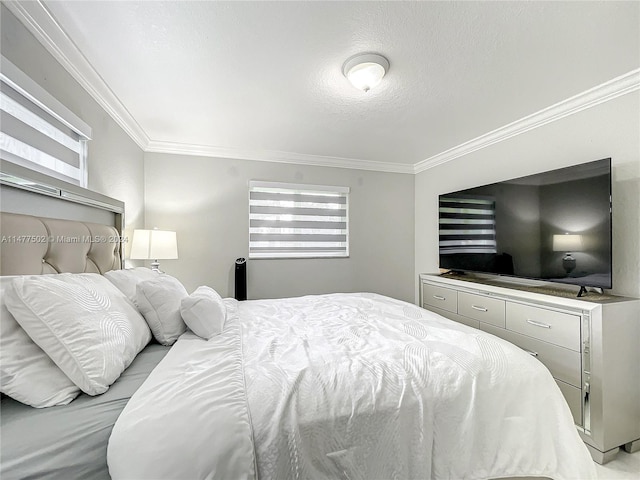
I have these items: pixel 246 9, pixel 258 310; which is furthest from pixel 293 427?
pixel 246 9

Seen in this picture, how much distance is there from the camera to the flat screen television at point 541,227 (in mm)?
2021

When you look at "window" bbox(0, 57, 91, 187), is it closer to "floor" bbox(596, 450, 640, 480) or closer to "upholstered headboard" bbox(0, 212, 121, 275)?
"upholstered headboard" bbox(0, 212, 121, 275)

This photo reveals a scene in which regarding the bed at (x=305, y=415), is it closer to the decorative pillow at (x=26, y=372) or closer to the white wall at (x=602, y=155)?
the decorative pillow at (x=26, y=372)

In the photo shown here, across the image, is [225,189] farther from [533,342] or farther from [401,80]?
[533,342]

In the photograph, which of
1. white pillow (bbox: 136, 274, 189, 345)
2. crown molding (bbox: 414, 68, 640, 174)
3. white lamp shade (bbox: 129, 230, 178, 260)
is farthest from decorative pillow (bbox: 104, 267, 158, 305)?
crown molding (bbox: 414, 68, 640, 174)

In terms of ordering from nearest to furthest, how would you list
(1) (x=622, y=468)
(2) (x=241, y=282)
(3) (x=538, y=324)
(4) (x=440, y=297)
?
(1) (x=622, y=468) → (3) (x=538, y=324) → (4) (x=440, y=297) → (2) (x=241, y=282)

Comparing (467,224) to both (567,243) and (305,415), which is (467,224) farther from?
(305,415)

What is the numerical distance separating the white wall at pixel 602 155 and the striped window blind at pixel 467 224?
324 mm

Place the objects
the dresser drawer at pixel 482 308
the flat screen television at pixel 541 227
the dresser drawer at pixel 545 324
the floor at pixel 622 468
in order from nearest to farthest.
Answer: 1. the floor at pixel 622 468
2. the dresser drawer at pixel 545 324
3. the flat screen television at pixel 541 227
4. the dresser drawer at pixel 482 308

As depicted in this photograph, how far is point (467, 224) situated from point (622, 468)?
2.09 metres

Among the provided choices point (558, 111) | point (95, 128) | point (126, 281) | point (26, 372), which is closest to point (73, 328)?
point (26, 372)

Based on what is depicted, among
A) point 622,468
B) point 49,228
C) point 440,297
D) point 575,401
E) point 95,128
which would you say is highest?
point 95,128

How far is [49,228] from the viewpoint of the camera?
1.42 meters

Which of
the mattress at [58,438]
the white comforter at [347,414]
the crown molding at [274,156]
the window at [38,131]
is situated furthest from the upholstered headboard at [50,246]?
the crown molding at [274,156]
